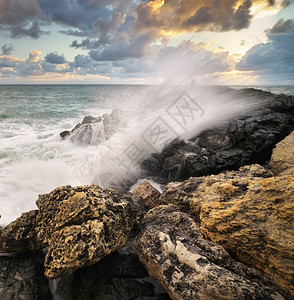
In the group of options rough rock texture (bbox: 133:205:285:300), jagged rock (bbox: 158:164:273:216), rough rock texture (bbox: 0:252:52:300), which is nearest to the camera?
rough rock texture (bbox: 133:205:285:300)

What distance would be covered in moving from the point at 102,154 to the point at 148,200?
327 cm

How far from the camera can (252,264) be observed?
78.1 inches

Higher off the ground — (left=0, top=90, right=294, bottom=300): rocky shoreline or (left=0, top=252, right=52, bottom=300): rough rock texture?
(left=0, top=90, right=294, bottom=300): rocky shoreline

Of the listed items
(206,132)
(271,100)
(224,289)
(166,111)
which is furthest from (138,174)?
(271,100)

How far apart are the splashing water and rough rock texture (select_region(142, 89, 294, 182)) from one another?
50cm

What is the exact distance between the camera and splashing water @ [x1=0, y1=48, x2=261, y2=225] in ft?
16.6

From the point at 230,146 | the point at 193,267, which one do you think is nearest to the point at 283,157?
the point at 230,146

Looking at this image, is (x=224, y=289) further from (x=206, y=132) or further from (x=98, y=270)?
(x=206, y=132)

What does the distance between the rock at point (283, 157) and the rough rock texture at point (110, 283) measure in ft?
9.10

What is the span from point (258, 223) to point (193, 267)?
0.78m

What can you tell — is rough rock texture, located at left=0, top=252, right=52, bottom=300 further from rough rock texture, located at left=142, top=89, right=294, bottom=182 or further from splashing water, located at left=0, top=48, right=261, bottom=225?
rough rock texture, located at left=142, top=89, right=294, bottom=182

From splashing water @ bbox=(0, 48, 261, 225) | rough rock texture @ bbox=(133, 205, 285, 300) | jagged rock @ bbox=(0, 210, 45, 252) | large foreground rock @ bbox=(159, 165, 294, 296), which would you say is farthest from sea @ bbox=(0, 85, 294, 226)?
large foreground rock @ bbox=(159, 165, 294, 296)

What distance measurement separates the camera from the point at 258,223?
1920 mm

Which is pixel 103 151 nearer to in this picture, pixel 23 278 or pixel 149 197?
pixel 149 197
